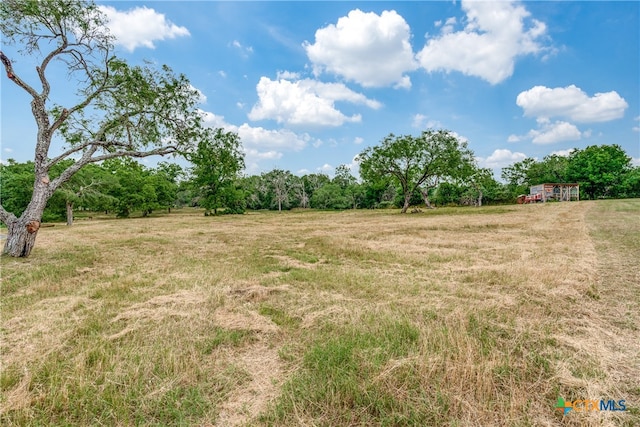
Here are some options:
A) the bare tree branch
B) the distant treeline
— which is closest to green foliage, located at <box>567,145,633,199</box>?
the distant treeline

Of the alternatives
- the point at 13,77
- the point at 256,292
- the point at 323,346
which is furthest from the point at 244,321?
the point at 13,77

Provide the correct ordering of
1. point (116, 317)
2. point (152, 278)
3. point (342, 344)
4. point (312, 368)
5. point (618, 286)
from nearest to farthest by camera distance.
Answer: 1. point (312, 368)
2. point (342, 344)
3. point (116, 317)
4. point (618, 286)
5. point (152, 278)

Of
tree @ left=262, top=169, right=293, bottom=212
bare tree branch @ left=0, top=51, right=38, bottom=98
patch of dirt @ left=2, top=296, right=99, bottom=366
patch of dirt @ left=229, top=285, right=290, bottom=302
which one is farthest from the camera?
tree @ left=262, top=169, right=293, bottom=212

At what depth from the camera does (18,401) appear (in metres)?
2.48

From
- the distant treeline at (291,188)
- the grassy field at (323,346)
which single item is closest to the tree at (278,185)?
the distant treeline at (291,188)

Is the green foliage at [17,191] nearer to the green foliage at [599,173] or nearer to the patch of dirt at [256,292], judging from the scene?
the patch of dirt at [256,292]

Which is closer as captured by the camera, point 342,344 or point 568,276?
point 342,344

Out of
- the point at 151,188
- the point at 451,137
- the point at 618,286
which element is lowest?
the point at 618,286

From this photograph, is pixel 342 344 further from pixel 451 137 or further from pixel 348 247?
pixel 451 137

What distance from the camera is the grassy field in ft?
7.95

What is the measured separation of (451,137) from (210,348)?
1394 inches

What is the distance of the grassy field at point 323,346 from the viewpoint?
2.42m

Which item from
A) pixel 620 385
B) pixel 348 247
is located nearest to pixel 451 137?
pixel 348 247

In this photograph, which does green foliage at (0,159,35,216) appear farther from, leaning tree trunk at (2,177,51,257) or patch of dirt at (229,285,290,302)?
patch of dirt at (229,285,290,302)
